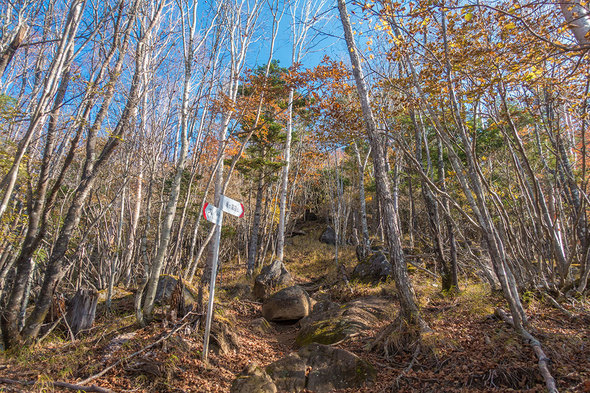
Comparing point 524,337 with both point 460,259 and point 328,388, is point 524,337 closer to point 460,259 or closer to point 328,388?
point 328,388

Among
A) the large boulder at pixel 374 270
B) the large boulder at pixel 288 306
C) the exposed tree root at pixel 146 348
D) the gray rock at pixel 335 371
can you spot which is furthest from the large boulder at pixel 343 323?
the large boulder at pixel 374 270

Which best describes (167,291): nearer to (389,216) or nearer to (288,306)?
(288,306)

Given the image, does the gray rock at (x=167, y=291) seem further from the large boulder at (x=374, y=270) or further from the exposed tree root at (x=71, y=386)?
the large boulder at (x=374, y=270)

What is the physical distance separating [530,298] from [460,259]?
3.22 m

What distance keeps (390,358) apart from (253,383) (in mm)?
1765

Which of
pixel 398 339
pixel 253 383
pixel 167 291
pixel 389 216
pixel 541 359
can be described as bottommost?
pixel 253 383

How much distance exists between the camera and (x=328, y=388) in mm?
3369

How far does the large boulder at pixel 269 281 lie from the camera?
906 cm

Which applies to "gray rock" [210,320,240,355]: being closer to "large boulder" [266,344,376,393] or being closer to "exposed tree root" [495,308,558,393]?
"large boulder" [266,344,376,393]

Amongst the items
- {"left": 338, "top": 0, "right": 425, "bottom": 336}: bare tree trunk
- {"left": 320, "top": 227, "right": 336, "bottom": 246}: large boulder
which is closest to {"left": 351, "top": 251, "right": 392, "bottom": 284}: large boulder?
{"left": 338, "top": 0, "right": 425, "bottom": 336}: bare tree trunk

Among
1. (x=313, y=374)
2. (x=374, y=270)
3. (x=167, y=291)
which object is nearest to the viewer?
(x=313, y=374)

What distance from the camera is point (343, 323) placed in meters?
5.00

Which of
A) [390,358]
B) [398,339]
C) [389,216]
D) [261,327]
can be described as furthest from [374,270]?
[390,358]

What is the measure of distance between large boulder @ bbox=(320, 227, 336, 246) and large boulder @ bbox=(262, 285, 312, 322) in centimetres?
1187
